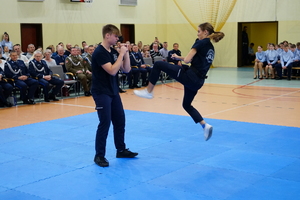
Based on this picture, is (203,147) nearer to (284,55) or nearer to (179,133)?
(179,133)

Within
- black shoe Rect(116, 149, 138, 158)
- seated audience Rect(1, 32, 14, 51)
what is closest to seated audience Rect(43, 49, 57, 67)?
seated audience Rect(1, 32, 14, 51)

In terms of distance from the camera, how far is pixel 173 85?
48.7 feet

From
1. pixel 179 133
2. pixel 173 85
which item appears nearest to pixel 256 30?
pixel 173 85

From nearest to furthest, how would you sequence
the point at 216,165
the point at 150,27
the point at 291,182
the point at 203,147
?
1. the point at 291,182
2. the point at 216,165
3. the point at 203,147
4. the point at 150,27

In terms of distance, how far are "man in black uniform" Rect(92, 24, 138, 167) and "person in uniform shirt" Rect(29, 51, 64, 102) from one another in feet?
20.7

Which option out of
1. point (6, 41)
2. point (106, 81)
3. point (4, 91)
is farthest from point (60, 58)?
point (106, 81)

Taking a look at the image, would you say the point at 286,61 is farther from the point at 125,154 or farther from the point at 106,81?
the point at 106,81

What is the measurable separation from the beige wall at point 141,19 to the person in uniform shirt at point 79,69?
4.93 metres

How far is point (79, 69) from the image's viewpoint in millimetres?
12688

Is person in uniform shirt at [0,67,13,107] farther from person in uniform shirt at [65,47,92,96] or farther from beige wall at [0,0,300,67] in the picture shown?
beige wall at [0,0,300,67]

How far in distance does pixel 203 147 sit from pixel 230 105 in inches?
168

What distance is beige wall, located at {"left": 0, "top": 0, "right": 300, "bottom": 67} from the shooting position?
16.8m

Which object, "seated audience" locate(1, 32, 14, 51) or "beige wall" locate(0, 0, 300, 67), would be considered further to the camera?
"beige wall" locate(0, 0, 300, 67)

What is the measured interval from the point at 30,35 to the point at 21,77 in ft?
22.7
